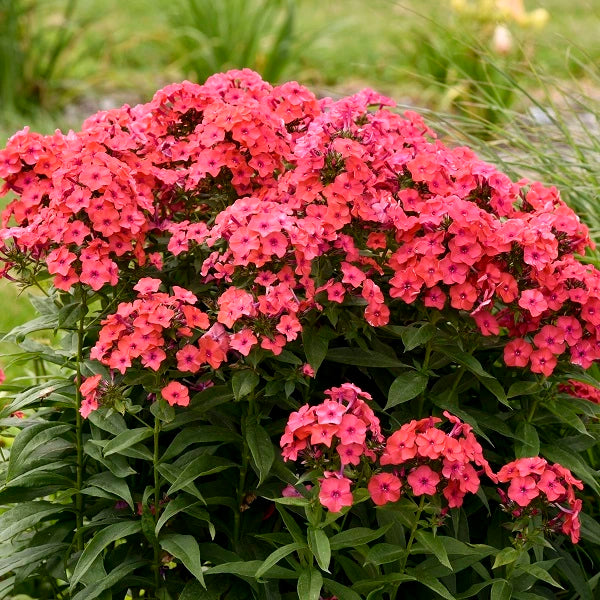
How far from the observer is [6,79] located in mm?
7309

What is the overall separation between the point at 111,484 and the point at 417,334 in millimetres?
803

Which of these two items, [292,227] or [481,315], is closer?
[292,227]

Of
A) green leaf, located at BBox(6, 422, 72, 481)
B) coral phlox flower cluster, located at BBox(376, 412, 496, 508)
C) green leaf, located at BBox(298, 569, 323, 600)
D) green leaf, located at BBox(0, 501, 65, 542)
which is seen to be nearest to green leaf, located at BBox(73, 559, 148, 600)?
green leaf, located at BBox(0, 501, 65, 542)

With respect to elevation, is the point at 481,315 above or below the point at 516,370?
above

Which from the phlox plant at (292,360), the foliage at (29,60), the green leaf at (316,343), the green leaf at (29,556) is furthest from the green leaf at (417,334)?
the foliage at (29,60)

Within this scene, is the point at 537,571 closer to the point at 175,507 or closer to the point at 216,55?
the point at 175,507

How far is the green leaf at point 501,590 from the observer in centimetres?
229

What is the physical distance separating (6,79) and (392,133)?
5.26m

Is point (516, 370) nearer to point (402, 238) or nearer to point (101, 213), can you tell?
point (402, 238)

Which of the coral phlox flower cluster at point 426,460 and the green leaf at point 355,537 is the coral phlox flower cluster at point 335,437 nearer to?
the coral phlox flower cluster at point 426,460

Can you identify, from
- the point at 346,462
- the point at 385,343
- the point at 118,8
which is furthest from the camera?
the point at 118,8

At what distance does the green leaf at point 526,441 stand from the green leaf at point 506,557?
0.28 m

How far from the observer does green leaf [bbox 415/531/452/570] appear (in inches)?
84.6

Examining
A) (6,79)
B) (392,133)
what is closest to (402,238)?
(392,133)
